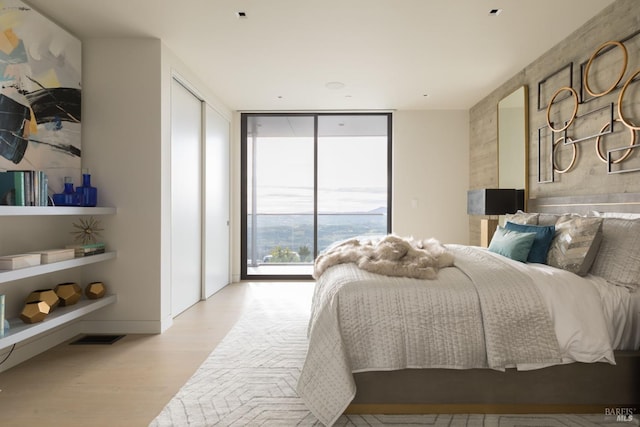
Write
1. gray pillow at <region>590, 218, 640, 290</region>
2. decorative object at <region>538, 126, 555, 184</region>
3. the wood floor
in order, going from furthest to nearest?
decorative object at <region>538, 126, 555, 184</region> < gray pillow at <region>590, 218, 640, 290</region> < the wood floor

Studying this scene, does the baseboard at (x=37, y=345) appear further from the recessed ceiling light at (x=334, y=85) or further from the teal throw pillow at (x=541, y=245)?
the teal throw pillow at (x=541, y=245)

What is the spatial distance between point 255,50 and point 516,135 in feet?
9.53

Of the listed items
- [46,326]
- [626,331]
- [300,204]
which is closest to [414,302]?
[626,331]

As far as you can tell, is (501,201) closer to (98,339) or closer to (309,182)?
(309,182)

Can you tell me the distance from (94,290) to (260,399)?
1926 mm

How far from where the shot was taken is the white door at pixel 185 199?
388 centimetres

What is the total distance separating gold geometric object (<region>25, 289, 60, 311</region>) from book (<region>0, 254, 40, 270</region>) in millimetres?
353

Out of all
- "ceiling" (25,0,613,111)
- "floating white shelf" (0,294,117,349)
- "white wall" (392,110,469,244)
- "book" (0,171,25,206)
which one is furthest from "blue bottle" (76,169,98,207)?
"white wall" (392,110,469,244)

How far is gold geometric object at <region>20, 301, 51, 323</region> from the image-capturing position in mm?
2575

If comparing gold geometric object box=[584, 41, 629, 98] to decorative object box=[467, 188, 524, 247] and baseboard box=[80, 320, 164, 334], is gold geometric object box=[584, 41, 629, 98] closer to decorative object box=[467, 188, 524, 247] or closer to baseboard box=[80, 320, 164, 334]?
decorative object box=[467, 188, 524, 247]

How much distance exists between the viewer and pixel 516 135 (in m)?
4.18

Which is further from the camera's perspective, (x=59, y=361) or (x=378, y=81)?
(x=378, y=81)

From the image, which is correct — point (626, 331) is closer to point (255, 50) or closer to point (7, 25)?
point (255, 50)

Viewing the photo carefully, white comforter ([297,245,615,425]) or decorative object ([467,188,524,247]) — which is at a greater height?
decorative object ([467,188,524,247])
